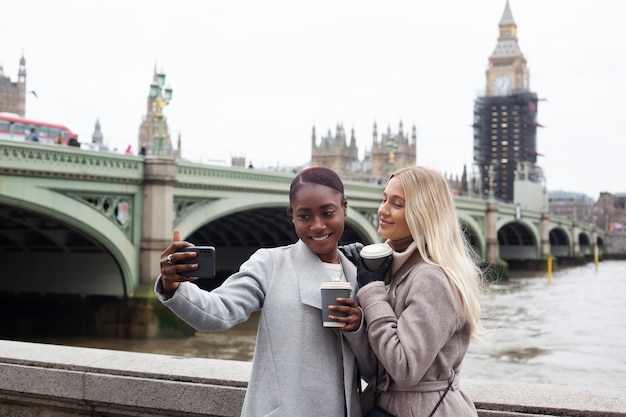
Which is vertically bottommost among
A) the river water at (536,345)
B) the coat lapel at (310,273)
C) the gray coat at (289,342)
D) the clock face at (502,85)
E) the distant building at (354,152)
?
the river water at (536,345)

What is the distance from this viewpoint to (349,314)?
2035 mm

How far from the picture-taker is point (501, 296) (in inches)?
1120

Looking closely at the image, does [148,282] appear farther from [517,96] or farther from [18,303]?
[517,96]

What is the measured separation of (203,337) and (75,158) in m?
4.80

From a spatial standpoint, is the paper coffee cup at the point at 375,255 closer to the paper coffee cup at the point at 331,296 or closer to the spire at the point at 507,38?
the paper coffee cup at the point at 331,296

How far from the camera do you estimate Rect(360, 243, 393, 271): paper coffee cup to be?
82.7 inches

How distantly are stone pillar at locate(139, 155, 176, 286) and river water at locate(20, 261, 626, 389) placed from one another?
1.63 m

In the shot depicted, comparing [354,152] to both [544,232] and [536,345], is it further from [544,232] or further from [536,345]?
[536,345]

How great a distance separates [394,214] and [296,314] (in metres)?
0.39

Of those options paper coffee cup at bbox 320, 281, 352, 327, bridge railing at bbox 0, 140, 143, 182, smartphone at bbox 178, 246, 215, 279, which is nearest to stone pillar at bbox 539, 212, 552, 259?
bridge railing at bbox 0, 140, 143, 182

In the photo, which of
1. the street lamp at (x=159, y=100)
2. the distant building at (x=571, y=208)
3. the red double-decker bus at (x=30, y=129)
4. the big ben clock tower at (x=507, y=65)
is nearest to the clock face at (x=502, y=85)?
the big ben clock tower at (x=507, y=65)

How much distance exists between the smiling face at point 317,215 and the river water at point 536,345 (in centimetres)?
685

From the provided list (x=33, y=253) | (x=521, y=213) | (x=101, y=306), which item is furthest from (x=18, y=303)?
(x=521, y=213)

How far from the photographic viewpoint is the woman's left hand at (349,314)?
2.01m
